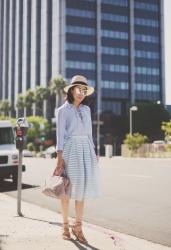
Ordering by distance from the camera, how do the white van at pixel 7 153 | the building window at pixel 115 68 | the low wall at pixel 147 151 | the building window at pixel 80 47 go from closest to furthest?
the white van at pixel 7 153 → the low wall at pixel 147 151 → the building window at pixel 80 47 → the building window at pixel 115 68

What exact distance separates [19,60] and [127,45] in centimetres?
3245

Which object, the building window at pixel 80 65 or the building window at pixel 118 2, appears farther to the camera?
the building window at pixel 118 2

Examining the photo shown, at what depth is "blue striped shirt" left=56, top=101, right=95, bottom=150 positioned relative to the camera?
578 centimetres

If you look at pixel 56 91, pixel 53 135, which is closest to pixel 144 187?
pixel 56 91

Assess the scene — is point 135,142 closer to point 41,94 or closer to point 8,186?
point 8,186

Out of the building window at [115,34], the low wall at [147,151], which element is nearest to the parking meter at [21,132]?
the low wall at [147,151]

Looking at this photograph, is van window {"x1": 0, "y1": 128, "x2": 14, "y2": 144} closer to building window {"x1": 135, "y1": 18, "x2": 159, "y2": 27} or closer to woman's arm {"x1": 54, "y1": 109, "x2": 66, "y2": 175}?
woman's arm {"x1": 54, "y1": 109, "x2": 66, "y2": 175}

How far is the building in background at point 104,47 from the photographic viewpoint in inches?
3964

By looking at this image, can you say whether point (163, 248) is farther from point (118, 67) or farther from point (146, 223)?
point (118, 67)

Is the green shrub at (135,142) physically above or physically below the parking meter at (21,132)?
below

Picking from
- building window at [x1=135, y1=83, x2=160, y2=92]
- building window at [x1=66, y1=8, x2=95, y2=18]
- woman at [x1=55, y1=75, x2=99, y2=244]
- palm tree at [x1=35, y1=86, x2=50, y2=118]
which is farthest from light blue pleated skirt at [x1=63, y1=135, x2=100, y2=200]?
building window at [x1=135, y1=83, x2=160, y2=92]

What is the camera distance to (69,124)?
5.85 meters

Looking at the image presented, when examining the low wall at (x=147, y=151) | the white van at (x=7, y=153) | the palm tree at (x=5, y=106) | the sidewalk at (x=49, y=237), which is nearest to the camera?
the sidewalk at (x=49, y=237)

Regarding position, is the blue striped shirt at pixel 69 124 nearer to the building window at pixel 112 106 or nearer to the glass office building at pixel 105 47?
the glass office building at pixel 105 47
